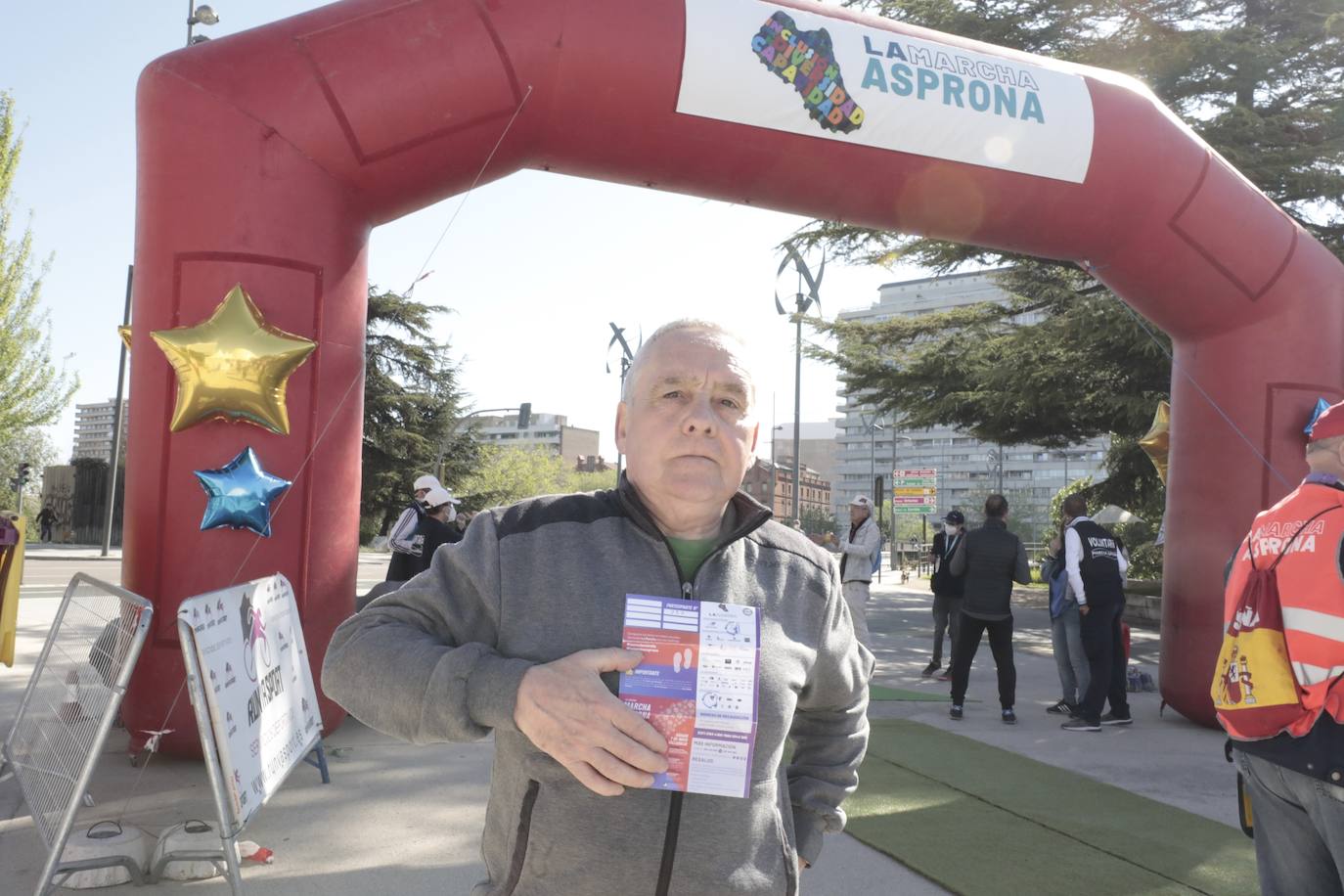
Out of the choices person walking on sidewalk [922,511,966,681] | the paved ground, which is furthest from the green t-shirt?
person walking on sidewalk [922,511,966,681]

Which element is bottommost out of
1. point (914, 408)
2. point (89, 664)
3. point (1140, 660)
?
point (1140, 660)

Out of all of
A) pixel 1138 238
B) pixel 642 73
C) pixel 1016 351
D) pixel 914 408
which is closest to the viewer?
pixel 642 73

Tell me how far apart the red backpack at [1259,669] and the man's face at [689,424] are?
5.12 feet

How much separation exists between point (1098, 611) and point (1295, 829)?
220 inches

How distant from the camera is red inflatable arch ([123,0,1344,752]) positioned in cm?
545

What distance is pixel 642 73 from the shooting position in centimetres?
606

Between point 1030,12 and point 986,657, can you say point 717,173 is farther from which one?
point 1030,12

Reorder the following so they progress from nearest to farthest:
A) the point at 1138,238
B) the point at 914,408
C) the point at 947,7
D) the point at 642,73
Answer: the point at 642,73, the point at 1138,238, the point at 947,7, the point at 914,408

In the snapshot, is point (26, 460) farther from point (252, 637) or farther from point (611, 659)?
point (611, 659)

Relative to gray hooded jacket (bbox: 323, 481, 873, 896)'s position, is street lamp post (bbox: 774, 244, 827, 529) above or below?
above

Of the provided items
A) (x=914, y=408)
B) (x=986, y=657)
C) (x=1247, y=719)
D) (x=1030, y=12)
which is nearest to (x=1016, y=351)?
(x=914, y=408)

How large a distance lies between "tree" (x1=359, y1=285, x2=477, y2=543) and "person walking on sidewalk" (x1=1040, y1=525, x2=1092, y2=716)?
27.4 meters

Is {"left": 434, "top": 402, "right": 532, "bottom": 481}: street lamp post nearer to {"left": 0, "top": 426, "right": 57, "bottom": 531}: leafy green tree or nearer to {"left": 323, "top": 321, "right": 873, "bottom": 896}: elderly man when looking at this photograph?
{"left": 0, "top": 426, "right": 57, "bottom": 531}: leafy green tree

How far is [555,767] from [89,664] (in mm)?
2873
